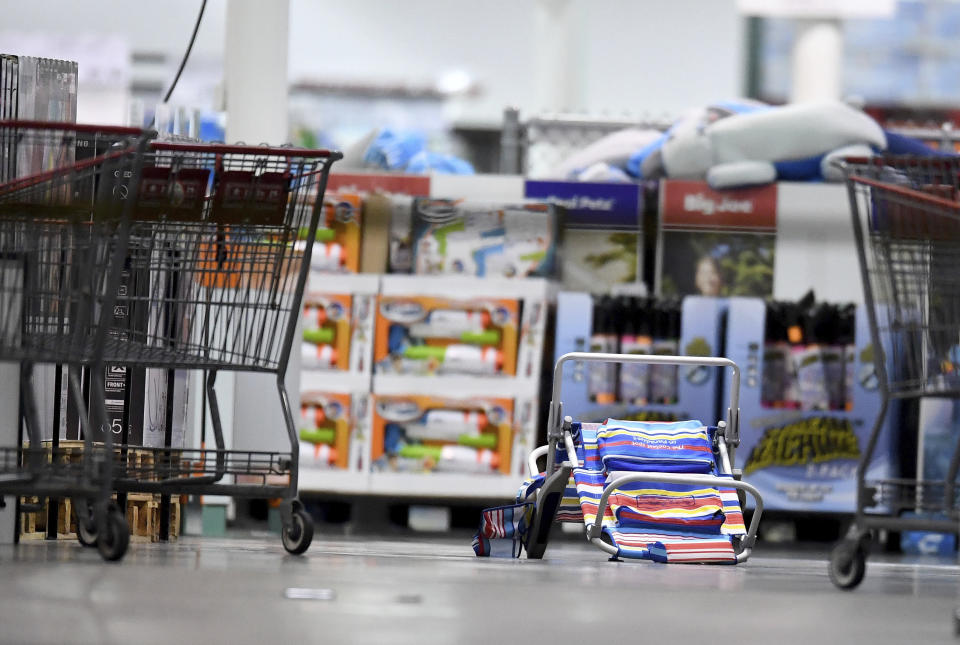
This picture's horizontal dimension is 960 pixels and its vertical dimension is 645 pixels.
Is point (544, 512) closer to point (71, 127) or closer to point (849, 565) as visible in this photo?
point (849, 565)

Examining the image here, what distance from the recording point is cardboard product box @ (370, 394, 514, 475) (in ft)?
21.5

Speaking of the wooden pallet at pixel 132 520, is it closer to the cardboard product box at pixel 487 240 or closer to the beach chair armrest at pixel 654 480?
the beach chair armrest at pixel 654 480

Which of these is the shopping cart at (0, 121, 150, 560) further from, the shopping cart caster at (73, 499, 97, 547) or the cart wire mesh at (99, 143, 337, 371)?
the cart wire mesh at (99, 143, 337, 371)

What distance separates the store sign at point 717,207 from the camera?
6781 millimetres

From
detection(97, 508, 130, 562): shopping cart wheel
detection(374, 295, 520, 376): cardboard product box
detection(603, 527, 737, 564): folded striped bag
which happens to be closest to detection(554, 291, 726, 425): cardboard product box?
detection(374, 295, 520, 376): cardboard product box

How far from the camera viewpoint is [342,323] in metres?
6.62

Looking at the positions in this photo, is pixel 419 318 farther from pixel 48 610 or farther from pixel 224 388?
pixel 48 610

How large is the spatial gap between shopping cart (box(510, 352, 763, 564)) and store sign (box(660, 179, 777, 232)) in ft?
→ 8.61

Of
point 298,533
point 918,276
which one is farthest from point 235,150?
point 918,276

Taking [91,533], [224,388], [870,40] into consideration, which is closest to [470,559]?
[91,533]

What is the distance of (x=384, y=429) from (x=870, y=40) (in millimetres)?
9674

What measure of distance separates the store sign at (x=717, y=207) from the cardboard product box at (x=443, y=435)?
49.4 inches

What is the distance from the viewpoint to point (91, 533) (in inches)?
144

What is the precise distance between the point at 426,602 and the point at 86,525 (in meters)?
1.36
